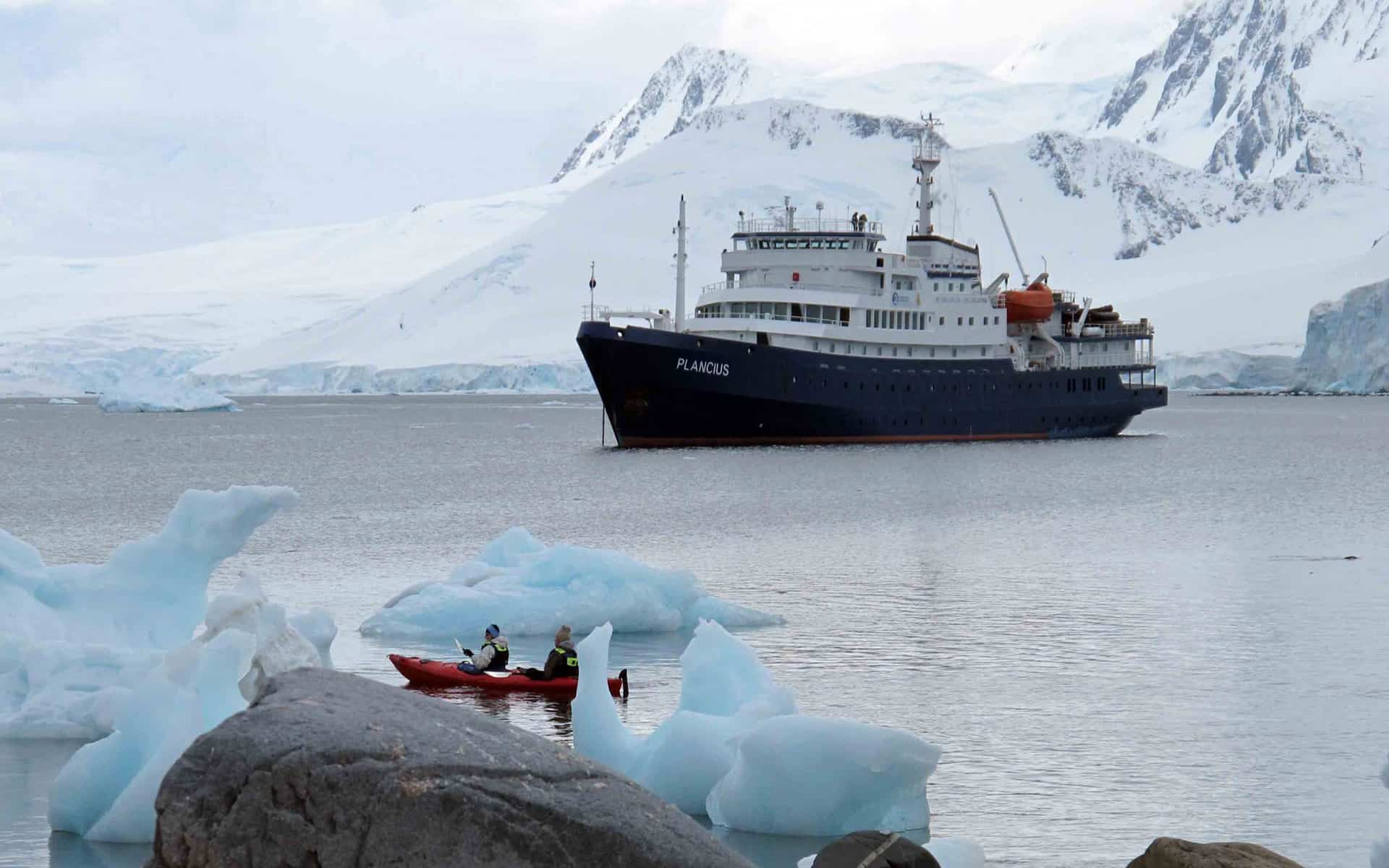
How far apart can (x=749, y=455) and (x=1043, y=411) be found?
14.5 m

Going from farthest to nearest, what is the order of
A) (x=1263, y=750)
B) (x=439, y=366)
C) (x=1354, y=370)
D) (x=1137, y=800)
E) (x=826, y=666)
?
(x=439, y=366) → (x=1354, y=370) → (x=826, y=666) → (x=1263, y=750) → (x=1137, y=800)

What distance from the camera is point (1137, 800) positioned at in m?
13.0

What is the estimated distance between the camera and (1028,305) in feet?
208

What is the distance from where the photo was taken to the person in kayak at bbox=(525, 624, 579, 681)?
16953 millimetres

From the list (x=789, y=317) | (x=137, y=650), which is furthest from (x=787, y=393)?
(x=137, y=650)

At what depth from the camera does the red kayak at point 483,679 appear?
55.3ft

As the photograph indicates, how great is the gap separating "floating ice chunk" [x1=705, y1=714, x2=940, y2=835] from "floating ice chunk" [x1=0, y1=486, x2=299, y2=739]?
14.4 feet

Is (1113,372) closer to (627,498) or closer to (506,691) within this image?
(627,498)

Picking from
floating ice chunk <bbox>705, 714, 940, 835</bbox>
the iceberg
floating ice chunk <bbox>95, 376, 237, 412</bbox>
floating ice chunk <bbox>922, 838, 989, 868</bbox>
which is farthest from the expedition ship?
floating ice chunk <bbox>95, 376, 237, 412</bbox>

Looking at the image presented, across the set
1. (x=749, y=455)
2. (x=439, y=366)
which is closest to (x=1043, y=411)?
(x=749, y=455)

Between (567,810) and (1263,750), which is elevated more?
(567,810)

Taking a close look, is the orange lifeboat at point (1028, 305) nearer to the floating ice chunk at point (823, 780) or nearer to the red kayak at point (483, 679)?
the red kayak at point (483, 679)

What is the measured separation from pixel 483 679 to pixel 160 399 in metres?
100

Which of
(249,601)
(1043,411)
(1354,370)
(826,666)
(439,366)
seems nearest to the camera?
(249,601)
